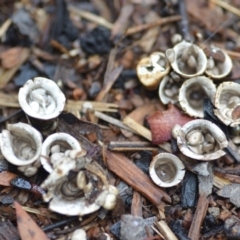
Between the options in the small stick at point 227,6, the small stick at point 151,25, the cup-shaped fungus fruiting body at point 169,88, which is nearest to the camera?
the cup-shaped fungus fruiting body at point 169,88

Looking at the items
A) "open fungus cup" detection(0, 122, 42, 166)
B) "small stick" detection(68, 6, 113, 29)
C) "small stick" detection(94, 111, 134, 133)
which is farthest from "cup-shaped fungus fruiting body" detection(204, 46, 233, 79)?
"open fungus cup" detection(0, 122, 42, 166)

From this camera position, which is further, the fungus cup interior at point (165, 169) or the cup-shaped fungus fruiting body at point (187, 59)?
the cup-shaped fungus fruiting body at point (187, 59)

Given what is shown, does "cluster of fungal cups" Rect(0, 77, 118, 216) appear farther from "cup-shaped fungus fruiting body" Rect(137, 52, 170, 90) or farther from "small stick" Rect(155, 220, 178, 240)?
"cup-shaped fungus fruiting body" Rect(137, 52, 170, 90)

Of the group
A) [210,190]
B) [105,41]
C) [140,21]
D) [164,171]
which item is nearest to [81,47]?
[105,41]

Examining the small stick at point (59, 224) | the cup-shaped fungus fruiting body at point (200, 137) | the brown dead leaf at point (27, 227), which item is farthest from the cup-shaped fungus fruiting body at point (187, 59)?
the brown dead leaf at point (27, 227)

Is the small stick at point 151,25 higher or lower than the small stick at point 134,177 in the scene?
higher

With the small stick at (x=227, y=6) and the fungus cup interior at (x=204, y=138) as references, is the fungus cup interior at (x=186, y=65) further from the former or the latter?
the small stick at (x=227, y=6)

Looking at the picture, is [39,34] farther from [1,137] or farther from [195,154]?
[195,154]

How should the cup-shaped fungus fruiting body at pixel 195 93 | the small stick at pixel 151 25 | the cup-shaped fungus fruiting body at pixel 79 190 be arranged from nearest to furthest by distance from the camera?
the cup-shaped fungus fruiting body at pixel 79 190, the cup-shaped fungus fruiting body at pixel 195 93, the small stick at pixel 151 25
